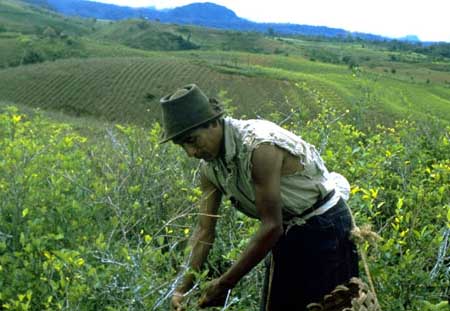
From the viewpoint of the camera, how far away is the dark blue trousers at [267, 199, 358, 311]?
272 cm

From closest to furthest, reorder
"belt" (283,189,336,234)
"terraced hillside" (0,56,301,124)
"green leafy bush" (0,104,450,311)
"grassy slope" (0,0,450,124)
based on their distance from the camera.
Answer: "green leafy bush" (0,104,450,311) → "belt" (283,189,336,234) → "grassy slope" (0,0,450,124) → "terraced hillside" (0,56,301,124)

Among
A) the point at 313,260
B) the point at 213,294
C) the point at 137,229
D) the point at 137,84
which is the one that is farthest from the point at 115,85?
the point at 213,294

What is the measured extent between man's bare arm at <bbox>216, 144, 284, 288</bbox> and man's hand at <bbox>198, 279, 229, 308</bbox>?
0.62 feet

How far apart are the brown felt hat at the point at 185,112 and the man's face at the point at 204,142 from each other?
40 millimetres

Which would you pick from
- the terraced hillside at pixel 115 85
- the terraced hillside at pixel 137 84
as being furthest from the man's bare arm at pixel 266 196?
the terraced hillside at pixel 115 85

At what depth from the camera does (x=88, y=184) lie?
3748 mm

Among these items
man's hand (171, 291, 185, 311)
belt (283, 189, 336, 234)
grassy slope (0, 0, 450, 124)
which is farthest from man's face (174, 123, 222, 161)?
grassy slope (0, 0, 450, 124)

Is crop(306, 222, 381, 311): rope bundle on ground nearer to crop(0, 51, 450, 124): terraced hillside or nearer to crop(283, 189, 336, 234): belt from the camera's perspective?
crop(283, 189, 336, 234): belt

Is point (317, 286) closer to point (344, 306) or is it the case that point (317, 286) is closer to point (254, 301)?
point (344, 306)

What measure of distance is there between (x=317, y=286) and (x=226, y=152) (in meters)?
0.76

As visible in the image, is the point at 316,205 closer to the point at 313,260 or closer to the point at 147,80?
the point at 313,260

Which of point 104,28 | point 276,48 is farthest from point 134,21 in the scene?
point 276,48

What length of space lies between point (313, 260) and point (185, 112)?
2.91 ft

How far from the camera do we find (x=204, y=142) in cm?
249
